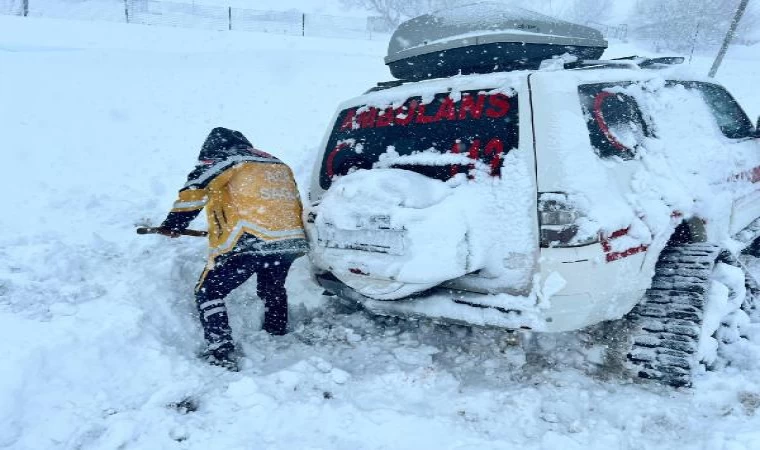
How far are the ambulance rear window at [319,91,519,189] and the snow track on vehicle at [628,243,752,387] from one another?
1.25 metres

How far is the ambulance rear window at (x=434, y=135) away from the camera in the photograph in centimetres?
309

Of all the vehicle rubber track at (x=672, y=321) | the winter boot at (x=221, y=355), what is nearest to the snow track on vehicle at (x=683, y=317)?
the vehicle rubber track at (x=672, y=321)

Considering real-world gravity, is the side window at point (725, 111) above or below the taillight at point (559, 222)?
above

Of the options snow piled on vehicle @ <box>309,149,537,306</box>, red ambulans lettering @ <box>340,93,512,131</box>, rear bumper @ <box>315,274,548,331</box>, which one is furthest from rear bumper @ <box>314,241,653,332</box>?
red ambulans lettering @ <box>340,93,512,131</box>

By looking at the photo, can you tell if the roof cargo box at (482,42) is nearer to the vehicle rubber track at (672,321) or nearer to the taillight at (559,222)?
the taillight at (559,222)

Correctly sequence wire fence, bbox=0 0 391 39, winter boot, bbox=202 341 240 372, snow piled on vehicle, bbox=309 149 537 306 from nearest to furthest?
1. snow piled on vehicle, bbox=309 149 537 306
2. winter boot, bbox=202 341 240 372
3. wire fence, bbox=0 0 391 39

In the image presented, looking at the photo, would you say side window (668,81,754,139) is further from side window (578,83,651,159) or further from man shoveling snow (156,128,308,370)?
man shoveling snow (156,128,308,370)

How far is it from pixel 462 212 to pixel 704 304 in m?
1.52

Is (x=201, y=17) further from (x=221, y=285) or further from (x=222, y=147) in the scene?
(x=221, y=285)

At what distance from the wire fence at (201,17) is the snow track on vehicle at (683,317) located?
22.3 m

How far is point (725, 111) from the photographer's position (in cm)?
463

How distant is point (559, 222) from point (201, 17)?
88.2 feet

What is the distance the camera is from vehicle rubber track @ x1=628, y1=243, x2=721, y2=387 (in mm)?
3080

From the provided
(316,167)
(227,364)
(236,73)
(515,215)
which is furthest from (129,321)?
(236,73)
